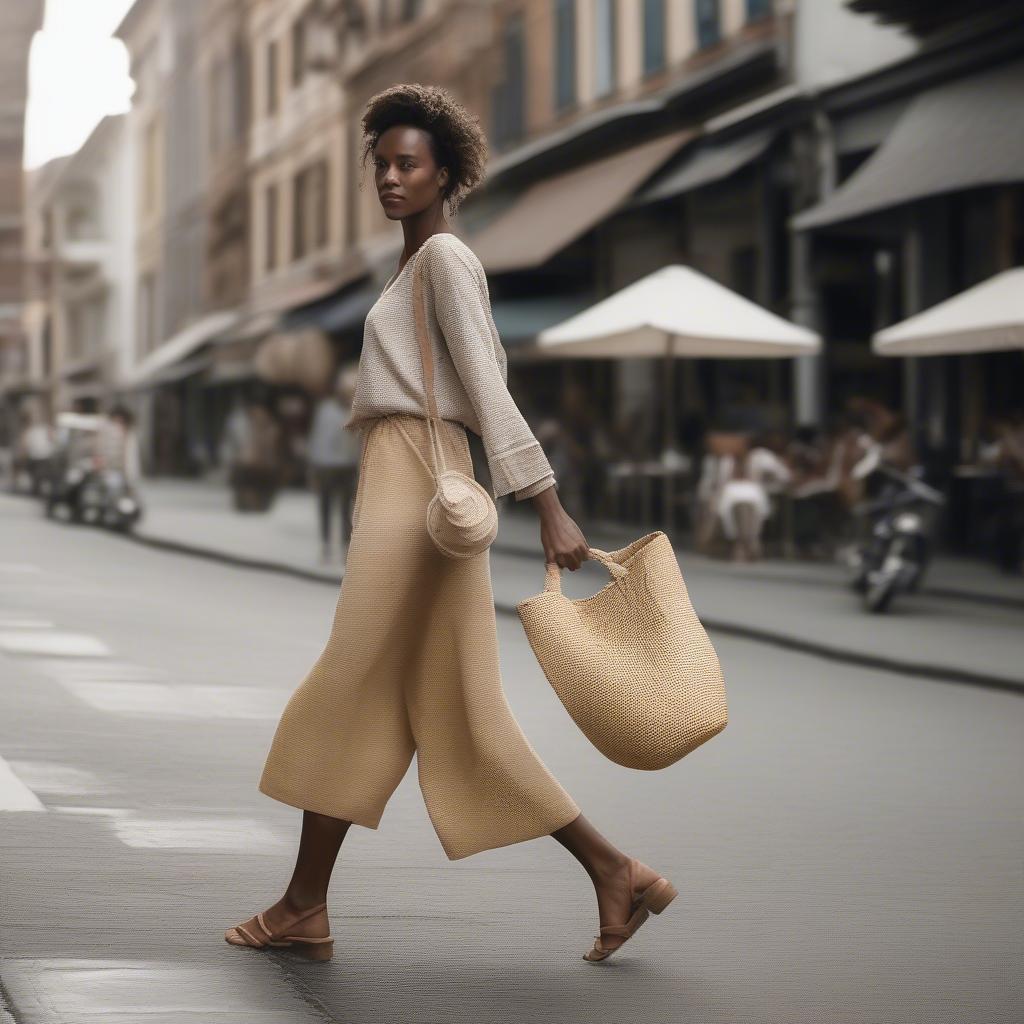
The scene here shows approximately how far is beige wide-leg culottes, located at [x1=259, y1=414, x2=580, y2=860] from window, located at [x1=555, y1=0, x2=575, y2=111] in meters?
26.6

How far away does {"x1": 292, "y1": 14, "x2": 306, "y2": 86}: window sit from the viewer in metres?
47.1

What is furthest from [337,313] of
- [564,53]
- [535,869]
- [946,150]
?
[535,869]

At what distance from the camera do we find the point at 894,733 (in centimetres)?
1004

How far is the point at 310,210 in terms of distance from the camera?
46.7 metres

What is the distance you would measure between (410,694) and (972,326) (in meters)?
11.2

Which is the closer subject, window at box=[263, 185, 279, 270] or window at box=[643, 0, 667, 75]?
window at box=[643, 0, 667, 75]

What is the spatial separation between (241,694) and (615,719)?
606 centimetres

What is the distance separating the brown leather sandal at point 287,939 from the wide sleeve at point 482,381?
1061 millimetres

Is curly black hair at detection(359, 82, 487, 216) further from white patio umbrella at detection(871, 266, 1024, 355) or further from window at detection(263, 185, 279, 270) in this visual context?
window at detection(263, 185, 279, 270)

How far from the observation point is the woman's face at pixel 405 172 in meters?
5.19

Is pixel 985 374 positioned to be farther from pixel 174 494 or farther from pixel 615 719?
pixel 174 494

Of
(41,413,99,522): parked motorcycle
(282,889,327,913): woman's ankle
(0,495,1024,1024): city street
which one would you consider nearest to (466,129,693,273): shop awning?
(41,413,99,522): parked motorcycle

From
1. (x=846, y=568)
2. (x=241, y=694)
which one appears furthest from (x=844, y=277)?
(x=241, y=694)

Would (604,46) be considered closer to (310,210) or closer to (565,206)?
(565,206)
